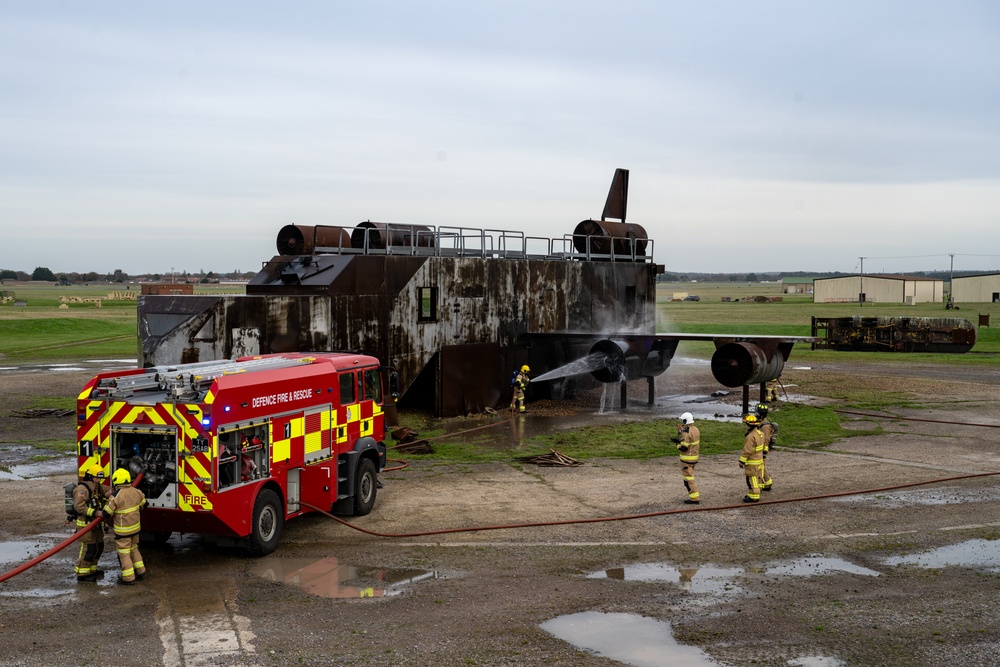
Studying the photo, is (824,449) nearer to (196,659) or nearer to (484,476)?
(484,476)

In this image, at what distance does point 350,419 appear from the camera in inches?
605

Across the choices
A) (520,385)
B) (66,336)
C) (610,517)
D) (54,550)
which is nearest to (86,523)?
(54,550)

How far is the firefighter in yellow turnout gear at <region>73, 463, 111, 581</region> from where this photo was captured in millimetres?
12055

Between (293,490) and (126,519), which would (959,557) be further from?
(126,519)

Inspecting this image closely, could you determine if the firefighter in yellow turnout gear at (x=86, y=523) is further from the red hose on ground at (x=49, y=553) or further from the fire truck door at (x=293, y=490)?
the fire truck door at (x=293, y=490)

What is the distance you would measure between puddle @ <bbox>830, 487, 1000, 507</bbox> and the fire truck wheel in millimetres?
8223

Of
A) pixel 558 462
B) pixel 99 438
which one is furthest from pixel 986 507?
pixel 99 438

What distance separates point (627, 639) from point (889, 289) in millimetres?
104233

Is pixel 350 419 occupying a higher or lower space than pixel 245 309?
lower

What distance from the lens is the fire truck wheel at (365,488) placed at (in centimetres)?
1527

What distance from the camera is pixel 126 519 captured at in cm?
1167

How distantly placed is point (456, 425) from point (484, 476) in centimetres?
699

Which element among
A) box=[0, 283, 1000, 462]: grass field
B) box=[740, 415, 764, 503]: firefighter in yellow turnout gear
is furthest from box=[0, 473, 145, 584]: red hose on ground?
box=[740, 415, 764, 503]: firefighter in yellow turnout gear

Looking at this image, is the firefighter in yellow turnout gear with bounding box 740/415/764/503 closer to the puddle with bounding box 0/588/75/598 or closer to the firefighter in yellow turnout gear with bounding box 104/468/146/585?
the firefighter in yellow turnout gear with bounding box 104/468/146/585
